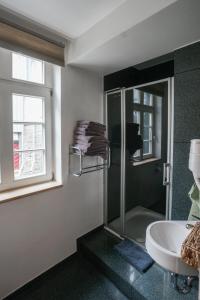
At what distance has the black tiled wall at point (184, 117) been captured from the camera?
140 centimetres

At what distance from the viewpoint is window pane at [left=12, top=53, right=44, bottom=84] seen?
1589 mm

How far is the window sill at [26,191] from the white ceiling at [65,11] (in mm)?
1417

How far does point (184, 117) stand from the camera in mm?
1468

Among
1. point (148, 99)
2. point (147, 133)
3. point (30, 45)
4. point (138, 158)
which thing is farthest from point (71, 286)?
point (30, 45)

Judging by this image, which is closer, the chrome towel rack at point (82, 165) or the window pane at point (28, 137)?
the window pane at point (28, 137)

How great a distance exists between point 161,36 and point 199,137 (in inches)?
31.4

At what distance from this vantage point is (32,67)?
5.59 feet

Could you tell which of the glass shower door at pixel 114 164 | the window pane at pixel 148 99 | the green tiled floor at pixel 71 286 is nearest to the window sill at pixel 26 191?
the glass shower door at pixel 114 164

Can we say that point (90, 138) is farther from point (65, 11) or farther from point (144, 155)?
point (65, 11)

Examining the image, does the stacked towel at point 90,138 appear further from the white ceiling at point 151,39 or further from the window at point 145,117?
the white ceiling at point 151,39

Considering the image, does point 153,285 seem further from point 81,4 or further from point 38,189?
point 81,4

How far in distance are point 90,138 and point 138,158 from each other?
67 cm

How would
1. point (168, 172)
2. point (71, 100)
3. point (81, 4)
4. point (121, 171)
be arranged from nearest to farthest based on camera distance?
point (81, 4)
point (168, 172)
point (71, 100)
point (121, 171)

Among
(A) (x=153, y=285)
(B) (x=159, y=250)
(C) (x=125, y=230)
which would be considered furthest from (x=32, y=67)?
(A) (x=153, y=285)
